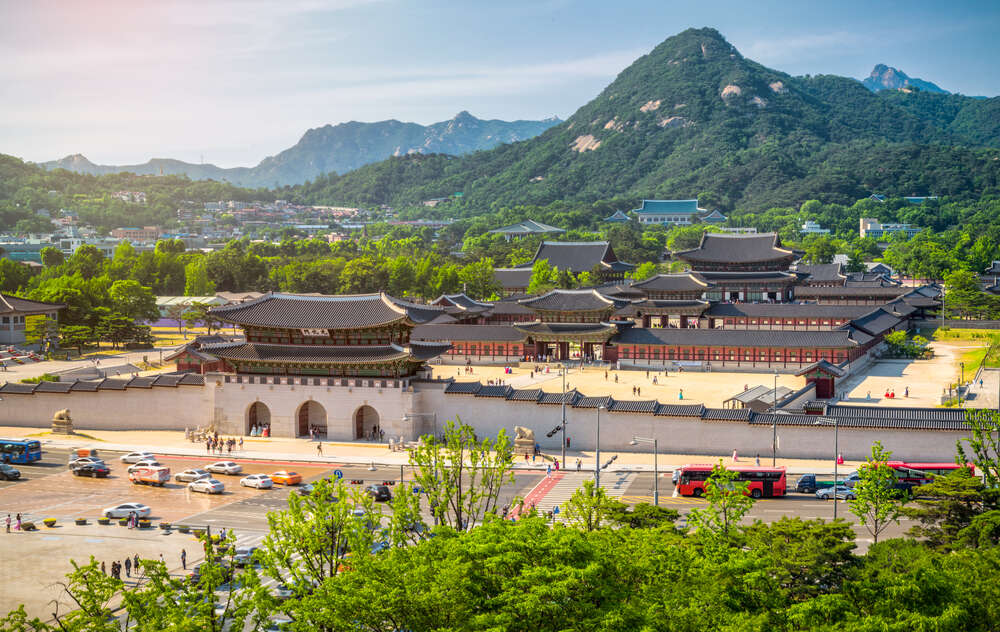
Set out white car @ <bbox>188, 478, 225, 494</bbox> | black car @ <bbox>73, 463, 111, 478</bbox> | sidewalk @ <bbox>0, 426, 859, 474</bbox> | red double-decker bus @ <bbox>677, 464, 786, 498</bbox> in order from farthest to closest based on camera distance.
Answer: black car @ <bbox>73, 463, 111, 478</bbox>, sidewalk @ <bbox>0, 426, 859, 474</bbox>, white car @ <bbox>188, 478, 225, 494</bbox>, red double-decker bus @ <bbox>677, 464, 786, 498</bbox>

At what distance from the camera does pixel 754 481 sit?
140ft

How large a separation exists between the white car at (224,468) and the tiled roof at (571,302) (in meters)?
41.4

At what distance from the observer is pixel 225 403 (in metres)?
59.2

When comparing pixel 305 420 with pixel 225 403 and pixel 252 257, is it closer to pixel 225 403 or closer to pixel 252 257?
pixel 225 403

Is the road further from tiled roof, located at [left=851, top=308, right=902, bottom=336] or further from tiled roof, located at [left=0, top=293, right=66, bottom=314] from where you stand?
tiled roof, located at [left=851, top=308, right=902, bottom=336]

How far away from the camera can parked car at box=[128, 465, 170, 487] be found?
47.1 m

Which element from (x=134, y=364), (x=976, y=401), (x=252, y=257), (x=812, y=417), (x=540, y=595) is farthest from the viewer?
(x=252, y=257)

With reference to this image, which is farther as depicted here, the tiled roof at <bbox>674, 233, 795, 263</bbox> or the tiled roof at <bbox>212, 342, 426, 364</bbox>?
the tiled roof at <bbox>674, 233, 795, 263</bbox>

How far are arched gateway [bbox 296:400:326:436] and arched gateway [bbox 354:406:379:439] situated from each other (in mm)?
2327

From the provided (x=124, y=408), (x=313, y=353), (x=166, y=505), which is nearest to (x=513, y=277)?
(x=124, y=408)

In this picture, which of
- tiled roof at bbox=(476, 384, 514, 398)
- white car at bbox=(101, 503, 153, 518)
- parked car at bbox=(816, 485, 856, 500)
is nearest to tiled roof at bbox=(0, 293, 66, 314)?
tiled roof at bbox=(476, 384, 514, 398)

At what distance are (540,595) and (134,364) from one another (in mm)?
70184

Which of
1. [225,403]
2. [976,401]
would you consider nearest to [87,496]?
[225,403]

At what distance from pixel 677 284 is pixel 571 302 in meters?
16.3
